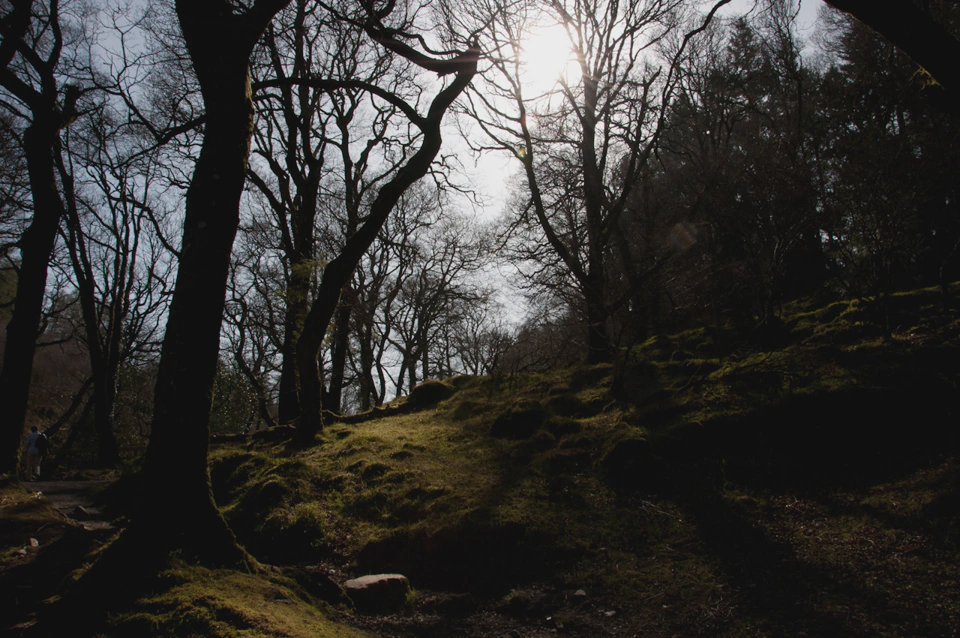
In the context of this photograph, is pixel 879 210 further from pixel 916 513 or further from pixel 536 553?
pixel 536 553

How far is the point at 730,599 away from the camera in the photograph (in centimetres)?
339

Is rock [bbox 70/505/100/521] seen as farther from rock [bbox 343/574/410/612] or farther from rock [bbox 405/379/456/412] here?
rock [bbox 343/574/410/612]

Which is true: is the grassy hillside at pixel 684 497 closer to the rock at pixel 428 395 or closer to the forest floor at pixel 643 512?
the forest floor at pixel 643 512

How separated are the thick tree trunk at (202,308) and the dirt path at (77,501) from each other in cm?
333

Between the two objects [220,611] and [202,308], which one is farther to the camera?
[202,308]

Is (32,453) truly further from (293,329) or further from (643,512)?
(643,512)

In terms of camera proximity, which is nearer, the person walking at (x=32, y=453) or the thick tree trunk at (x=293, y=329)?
the thick tree trunk at (x=293, y=329)

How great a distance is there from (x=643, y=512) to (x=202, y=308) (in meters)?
4.34

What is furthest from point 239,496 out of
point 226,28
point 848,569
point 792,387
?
point 792,387

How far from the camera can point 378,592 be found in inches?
154

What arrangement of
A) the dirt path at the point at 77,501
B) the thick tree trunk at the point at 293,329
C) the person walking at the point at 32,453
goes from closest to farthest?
the dirt path at the point at 77,501 → the thick tree trunk at the point at 293,329 → the person walking at the point at 32,453

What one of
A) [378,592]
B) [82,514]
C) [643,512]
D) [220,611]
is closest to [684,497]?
[643,512]

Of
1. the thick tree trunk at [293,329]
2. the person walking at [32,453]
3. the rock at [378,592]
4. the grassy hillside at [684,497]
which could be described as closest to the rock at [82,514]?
the grassy hillside at [684,497]

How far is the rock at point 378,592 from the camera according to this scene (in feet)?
12.5
